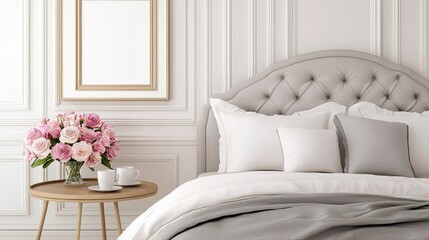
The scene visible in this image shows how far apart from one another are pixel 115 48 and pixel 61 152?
0.77 meters

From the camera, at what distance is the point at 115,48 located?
310cm

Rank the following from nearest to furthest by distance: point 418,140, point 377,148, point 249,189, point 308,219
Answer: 1. point 308,219
2. point 249,189
3. point 377,148
4. point 418,140

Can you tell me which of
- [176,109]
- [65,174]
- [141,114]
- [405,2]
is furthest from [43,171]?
[405,2]

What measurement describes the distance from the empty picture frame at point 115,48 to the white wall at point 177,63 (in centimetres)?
6

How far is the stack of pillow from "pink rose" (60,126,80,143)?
760 mm

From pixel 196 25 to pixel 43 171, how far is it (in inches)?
50.1

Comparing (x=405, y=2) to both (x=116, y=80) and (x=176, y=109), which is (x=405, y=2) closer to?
(x=176, y=109)

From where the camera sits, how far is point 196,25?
3102 mm

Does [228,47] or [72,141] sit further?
[228,47]

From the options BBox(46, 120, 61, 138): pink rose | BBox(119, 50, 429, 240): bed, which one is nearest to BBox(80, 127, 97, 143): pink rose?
BBox(46, 120, 61, 138): pink rose

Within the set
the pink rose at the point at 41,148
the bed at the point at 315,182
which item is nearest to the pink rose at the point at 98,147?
the pink rose at the point at 41,148

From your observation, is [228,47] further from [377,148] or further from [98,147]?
[377,148]

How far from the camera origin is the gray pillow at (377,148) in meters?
2.43

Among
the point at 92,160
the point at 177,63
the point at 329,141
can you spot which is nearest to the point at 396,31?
the point at 329,141
